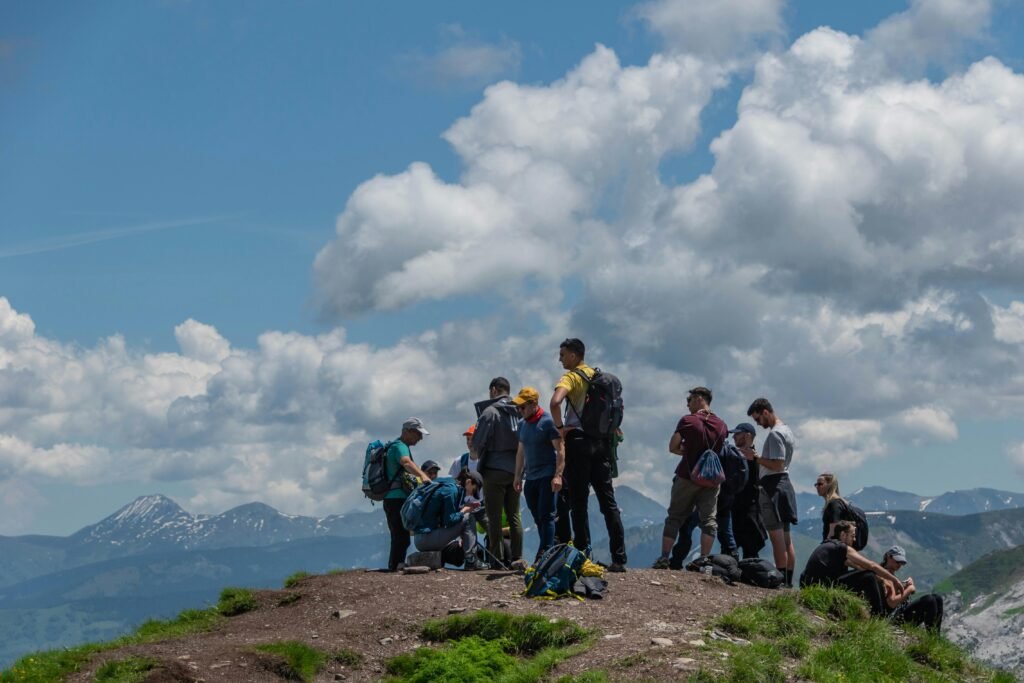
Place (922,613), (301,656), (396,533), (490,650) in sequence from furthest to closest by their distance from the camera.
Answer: (396,533)
(922,613)
(301,656)
(490,650)

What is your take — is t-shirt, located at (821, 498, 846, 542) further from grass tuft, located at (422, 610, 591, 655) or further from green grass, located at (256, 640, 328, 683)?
green grass, located at (256, 640, 328, 683)

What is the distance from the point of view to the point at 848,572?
1617 centimetres

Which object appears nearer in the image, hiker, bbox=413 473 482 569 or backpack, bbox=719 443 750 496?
hiker, bbox=413 473 482 569

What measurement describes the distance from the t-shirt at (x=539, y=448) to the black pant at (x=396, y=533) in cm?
303

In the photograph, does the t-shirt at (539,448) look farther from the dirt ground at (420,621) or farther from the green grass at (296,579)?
the green grass at (296,579)

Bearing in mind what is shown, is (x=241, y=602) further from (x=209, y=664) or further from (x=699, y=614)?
(x=699, y=614)

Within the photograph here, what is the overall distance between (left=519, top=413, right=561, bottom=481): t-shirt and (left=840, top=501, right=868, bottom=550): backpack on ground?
4.40 meters

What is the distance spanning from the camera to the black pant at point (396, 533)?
18.6m

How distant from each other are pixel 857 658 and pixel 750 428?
6.40 meters

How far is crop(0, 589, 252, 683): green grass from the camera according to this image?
1332 centimetres

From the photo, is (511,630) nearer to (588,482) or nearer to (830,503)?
(588,482)

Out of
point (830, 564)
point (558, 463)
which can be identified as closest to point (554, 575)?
point (558, 463)

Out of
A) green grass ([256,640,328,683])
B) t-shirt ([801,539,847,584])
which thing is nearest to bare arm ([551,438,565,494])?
t-shirt ([801,539,847,584])

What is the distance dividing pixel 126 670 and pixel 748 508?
1019cm
